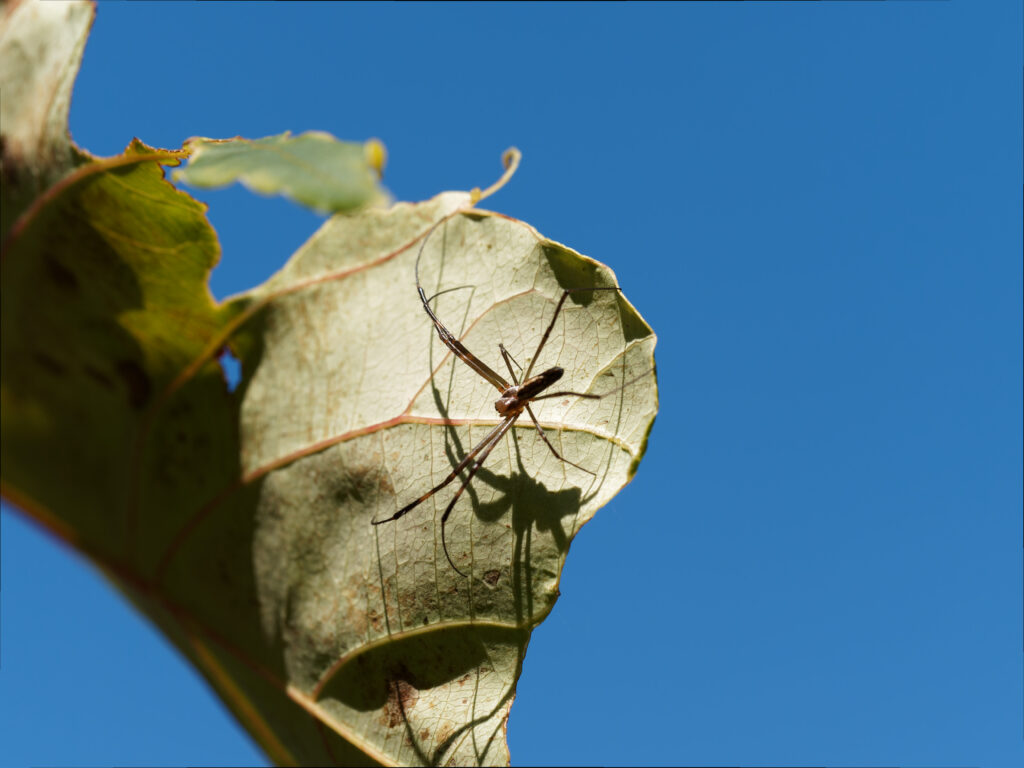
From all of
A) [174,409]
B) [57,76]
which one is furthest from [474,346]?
[57,76]

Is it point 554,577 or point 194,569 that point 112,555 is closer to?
point 194,569

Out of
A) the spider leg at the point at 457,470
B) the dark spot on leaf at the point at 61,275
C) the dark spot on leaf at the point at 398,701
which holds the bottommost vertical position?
the dark spot on leaf at the point at 398,701

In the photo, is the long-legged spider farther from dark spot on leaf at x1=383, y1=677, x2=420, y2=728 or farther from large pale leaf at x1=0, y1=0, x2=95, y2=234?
large pale leaf at x1=0, y1=0, x2=95, y2=234

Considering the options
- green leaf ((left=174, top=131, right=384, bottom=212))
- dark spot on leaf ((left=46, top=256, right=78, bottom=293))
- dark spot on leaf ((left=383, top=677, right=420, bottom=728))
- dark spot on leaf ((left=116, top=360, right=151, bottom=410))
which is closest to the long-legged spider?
dark spot on leaf ((left=383, top=677, right=420, bottom=728))

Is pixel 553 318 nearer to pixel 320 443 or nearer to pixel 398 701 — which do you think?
pixel 320 443

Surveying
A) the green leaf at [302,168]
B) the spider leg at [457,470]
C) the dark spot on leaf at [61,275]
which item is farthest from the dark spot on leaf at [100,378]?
the spider leg at [457,470]

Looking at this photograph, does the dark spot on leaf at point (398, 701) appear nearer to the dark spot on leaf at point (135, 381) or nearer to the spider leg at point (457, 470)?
the spider leg at point (457, 470)
